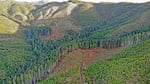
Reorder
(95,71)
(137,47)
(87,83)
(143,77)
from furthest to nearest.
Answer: (137,47) < (95,71) < (87,83) < (143,77)

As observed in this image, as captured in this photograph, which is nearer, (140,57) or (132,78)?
(132,78)

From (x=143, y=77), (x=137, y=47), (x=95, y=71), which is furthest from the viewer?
(x=137, y=47)

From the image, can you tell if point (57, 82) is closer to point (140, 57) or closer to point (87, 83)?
point (87, 83)

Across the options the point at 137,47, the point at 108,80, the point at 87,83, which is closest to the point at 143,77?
the point at 108,80

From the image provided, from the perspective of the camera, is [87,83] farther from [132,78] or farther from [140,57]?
[140,57]

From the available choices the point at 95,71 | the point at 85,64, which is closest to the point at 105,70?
the point at 95,71

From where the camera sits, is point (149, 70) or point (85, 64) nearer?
point (149, 70)
